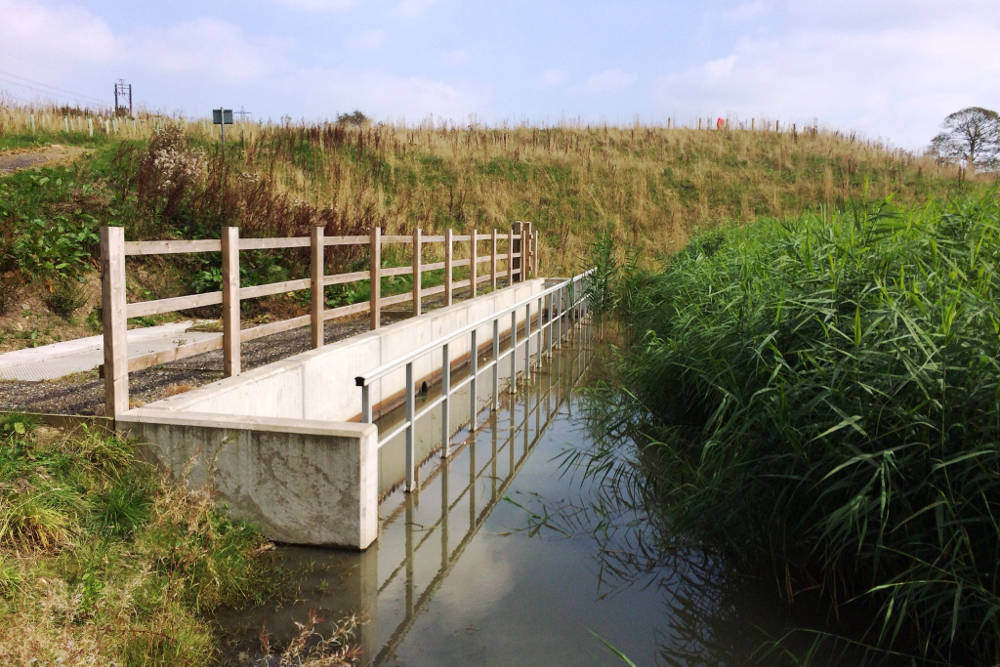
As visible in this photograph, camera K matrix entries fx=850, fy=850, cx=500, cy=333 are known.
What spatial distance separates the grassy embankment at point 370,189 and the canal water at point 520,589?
6259 millimetres

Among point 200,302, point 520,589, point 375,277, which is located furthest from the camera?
point 375,277

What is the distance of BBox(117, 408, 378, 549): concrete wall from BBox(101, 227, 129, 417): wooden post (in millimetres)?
462

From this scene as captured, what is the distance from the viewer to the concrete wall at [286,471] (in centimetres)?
480

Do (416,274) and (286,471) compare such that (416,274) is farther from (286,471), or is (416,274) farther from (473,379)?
(286,471)

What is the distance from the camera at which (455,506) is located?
5.93 m

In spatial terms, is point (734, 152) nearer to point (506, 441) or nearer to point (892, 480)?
point (506, 441)

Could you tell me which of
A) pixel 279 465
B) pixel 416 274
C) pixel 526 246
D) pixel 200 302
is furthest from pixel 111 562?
pixel 526 246

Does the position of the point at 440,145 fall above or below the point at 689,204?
above

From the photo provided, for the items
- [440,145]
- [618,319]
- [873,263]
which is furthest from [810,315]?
[440,145]

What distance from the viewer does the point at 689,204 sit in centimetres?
3050

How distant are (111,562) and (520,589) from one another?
6.62 ft

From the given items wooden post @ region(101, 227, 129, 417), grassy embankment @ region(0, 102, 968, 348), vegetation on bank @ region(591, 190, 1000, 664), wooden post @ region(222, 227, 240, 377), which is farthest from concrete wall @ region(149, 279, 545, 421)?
vegetation on bank @ region(591, 190, 1000, 664)

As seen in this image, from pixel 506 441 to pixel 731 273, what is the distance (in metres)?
2.64

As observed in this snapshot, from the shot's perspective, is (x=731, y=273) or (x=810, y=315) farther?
(x=731, y=273)
